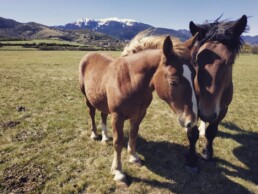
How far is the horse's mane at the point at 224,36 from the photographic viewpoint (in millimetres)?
4230

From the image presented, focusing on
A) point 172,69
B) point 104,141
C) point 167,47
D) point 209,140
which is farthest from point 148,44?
point 104,141

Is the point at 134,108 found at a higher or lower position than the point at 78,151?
higher

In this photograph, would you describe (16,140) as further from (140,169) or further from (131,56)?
(131,56)

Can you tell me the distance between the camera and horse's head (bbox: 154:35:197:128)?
11.3ft

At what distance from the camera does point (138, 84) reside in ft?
13.8

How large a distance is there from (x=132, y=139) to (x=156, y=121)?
304 centimetres

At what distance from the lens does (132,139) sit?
214 inches

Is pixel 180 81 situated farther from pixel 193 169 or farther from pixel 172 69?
pixel 193 169

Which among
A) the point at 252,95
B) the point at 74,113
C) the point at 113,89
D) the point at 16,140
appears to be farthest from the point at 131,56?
the point at 252,95

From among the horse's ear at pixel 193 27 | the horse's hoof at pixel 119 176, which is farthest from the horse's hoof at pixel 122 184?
the horse's ear at pixel 193 27

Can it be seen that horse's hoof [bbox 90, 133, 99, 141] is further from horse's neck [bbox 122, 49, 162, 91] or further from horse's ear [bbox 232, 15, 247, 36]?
horse's ear [bbox 232, 15, 247, 36]

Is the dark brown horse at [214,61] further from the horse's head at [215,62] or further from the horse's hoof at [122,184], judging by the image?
the horse's hoof at [122,184]

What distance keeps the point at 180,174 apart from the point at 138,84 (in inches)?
86.9

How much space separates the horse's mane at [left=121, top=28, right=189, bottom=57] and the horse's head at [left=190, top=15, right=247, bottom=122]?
63 centimetres
